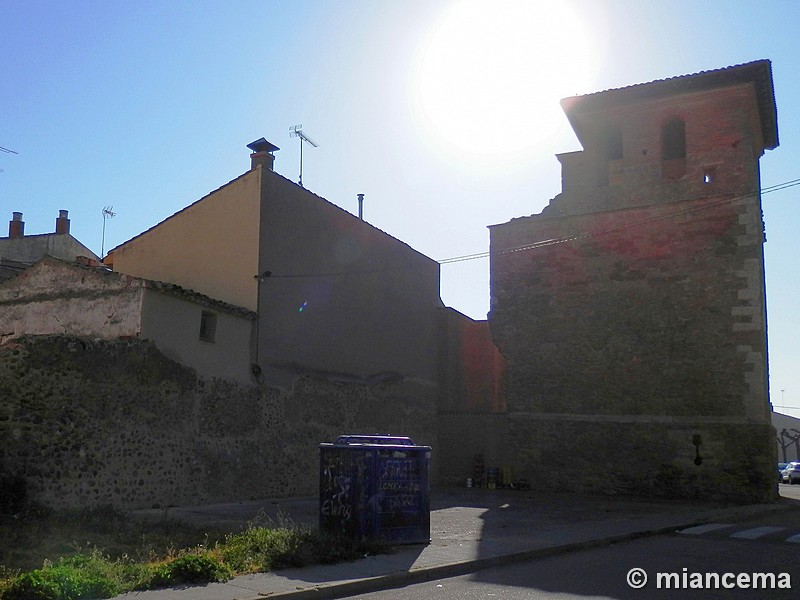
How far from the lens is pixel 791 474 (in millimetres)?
38094

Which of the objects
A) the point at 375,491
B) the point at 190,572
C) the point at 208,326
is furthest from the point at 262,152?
the point at 190,572

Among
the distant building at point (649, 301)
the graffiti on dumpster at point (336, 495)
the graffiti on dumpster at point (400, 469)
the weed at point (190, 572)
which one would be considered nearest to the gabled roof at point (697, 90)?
the distant building at point (649, 301)

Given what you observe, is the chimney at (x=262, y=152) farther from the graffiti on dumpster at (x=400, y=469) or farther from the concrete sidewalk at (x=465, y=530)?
the graffiti on dumpster at (x=400, y=469)

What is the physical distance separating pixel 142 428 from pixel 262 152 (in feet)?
30.0

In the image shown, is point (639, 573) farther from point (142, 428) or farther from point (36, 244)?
point (36, 244)

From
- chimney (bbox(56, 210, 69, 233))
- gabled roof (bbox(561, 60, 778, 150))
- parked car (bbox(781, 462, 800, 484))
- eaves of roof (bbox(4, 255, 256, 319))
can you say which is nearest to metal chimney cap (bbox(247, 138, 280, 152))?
eaves of roof (bbox(4, 255, 256, 319))

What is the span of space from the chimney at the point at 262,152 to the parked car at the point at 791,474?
30.8m

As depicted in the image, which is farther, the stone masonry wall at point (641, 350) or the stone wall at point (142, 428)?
the stone masonry wall at point (641, 350)

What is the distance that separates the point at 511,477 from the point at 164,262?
469 inches

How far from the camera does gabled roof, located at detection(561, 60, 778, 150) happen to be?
20.9 meters

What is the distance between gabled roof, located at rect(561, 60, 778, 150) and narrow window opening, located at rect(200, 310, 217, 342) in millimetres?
12718

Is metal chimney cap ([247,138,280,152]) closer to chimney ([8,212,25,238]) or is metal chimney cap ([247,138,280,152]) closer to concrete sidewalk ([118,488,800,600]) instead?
concrete sidewalk ([118,488,800,600])

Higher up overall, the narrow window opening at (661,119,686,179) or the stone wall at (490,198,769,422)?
the narrow window opening at (661,119,686,179)

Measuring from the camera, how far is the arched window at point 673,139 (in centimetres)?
2230
